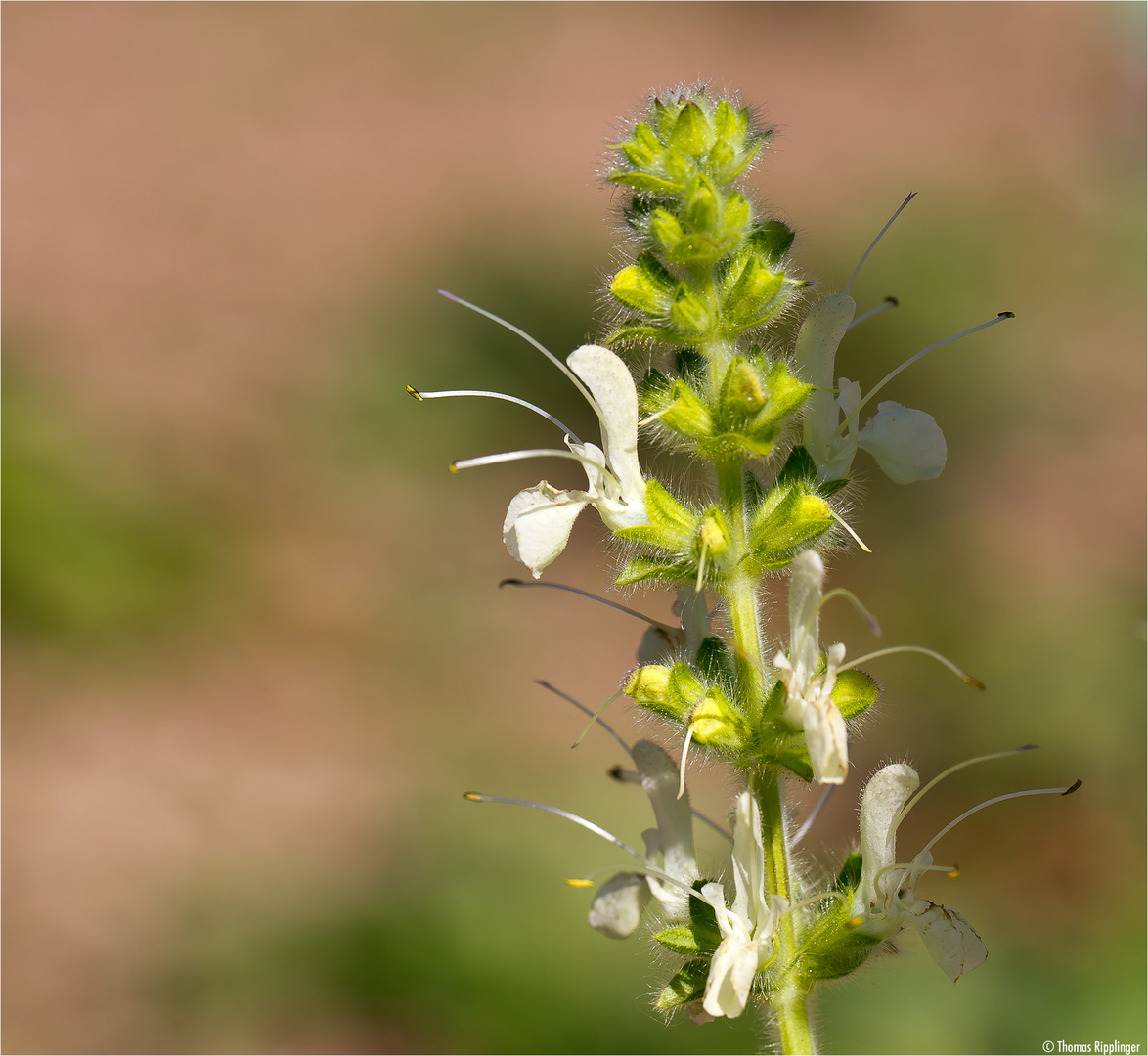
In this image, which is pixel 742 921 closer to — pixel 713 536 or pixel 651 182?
pixel 713 536

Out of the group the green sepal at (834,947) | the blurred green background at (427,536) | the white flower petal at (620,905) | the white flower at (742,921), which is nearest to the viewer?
the white flower at (742,921)

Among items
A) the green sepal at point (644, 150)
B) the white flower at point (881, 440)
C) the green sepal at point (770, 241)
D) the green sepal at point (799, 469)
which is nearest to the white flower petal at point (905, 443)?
the white flower at point (881, 440)

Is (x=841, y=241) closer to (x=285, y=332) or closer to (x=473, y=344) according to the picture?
(x=473, y=344)

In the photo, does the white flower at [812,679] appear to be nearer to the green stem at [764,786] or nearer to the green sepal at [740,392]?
the green stem at [764,786]

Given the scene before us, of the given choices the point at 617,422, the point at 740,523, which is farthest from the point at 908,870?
the point at 617,422

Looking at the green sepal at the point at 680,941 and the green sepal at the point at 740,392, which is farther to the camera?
the green sepal at the point at 680,941

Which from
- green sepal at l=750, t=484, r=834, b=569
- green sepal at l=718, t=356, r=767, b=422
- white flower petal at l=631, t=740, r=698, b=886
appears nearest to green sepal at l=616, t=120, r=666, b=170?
green sepal at l=718, t=356, r=767, b=422

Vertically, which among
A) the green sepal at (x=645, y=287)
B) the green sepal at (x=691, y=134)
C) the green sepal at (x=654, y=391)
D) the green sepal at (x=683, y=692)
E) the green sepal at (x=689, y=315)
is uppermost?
the green sepal at (x=691, y=134)

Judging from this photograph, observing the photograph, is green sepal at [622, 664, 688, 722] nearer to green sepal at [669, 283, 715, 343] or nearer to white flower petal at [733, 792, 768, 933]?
white flower petal at [733, 792, 768, 933]
